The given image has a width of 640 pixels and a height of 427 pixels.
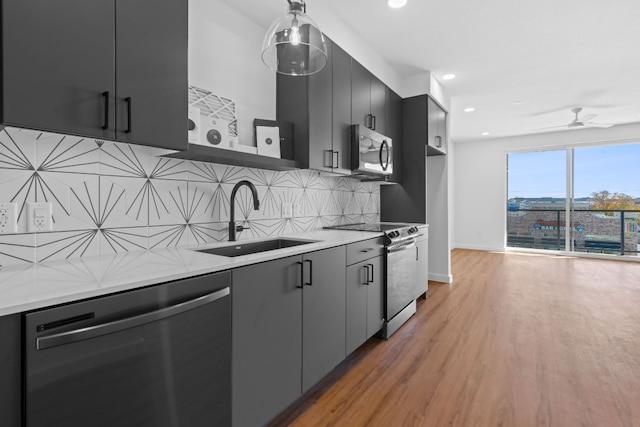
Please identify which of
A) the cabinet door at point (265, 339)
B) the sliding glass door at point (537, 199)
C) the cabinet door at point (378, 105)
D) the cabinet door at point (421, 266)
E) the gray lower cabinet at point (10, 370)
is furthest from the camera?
the sliding glass door at point (537, 199)

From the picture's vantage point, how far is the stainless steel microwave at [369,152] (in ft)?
9.28

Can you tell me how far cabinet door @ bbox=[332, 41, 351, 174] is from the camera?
8.59 ft

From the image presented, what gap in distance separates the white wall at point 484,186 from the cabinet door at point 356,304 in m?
6.41

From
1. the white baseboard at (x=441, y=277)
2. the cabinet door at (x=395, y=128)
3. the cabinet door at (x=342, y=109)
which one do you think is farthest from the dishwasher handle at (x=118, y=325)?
the white baseboard at (x=441, y=277)

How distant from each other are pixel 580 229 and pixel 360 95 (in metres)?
6.68

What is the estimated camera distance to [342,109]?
2725 mm

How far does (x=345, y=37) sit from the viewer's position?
3.07m

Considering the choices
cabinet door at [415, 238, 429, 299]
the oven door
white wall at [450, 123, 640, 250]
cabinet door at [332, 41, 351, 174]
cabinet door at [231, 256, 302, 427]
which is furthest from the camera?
white wall at [450, 123, 640, 250]

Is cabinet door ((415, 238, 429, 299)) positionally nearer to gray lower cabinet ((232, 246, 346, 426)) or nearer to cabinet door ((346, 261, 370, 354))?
cabinet door ((346, 261, 370, 354))

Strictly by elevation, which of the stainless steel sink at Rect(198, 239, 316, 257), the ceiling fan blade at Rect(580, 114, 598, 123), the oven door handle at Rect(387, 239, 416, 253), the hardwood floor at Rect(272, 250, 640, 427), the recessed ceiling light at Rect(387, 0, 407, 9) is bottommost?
the hardwood floor at Rect(272, 250, 640, 427)

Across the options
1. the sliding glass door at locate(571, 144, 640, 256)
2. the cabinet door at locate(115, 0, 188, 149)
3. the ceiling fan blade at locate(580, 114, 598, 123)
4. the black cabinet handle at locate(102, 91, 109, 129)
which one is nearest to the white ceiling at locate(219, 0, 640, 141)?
the ceiling fan blade at locate(580, 114, 598, 123)

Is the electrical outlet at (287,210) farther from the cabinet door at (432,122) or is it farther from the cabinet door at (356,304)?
the cabinet door at (432,122)

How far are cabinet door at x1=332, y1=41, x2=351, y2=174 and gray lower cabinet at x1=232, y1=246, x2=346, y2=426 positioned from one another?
38.3 inches

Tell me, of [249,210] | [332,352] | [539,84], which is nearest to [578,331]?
[332,352]
